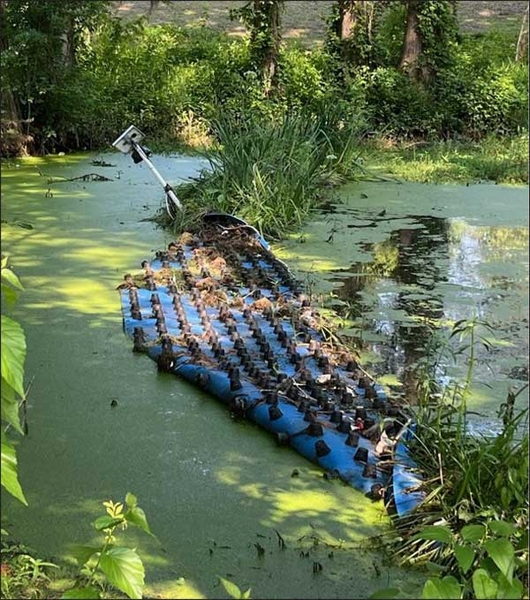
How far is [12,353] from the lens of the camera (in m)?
1.15

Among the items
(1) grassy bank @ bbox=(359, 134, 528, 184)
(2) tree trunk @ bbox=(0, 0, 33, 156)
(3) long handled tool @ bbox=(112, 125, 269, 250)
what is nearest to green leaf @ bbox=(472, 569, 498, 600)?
(3) long handled tool @ bbox=(112, 125, 269, 250)

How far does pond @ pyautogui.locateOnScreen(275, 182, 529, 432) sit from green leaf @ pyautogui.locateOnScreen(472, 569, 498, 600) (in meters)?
1.25

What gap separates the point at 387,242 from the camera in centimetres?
530

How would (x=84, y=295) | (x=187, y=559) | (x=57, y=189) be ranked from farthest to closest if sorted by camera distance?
(x=57, y=189) → (x=84, y=295) → (x=187, y=559)

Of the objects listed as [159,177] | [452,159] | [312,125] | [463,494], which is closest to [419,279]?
[159,177]

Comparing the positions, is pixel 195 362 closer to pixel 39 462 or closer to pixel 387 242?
pixel 39 462

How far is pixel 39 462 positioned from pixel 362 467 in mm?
847

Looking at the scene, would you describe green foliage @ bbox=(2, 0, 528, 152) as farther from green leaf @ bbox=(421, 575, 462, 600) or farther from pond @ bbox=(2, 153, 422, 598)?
green leaf @ bbox=(421, 575, 462, 600)

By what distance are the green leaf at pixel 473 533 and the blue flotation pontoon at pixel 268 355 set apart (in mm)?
490

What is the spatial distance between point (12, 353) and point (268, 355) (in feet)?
7.14

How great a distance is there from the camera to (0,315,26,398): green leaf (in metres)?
1.14

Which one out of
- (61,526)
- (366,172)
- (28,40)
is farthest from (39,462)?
(28,40)

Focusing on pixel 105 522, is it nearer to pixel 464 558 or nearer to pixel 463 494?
pixel 464 558

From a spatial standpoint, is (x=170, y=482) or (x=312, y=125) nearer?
(x=170, y=482)
